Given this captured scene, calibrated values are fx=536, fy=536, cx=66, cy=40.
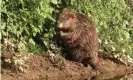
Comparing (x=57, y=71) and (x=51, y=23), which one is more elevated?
(x=51, y=23)

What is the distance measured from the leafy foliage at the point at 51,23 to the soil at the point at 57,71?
31cm

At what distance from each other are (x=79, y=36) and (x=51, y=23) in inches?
26.2

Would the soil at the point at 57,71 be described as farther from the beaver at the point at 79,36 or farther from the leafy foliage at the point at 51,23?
the leafy foliage at the point at 51,23

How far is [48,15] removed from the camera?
1018cm

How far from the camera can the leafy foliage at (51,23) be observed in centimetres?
980

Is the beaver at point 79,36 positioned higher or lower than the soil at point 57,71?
higher

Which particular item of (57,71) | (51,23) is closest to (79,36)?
(51,23)

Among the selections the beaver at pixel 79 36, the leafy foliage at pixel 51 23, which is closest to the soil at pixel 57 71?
the beaver at pixel 79 36

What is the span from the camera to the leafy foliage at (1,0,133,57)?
32.1ft

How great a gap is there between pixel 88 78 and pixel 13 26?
1.68m

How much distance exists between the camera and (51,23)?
10477mm

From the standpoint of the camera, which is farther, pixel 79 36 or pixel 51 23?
pixel 51 23

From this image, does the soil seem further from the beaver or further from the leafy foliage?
the leafy foliage

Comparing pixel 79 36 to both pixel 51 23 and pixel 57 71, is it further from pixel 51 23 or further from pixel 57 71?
pixel 57 71
